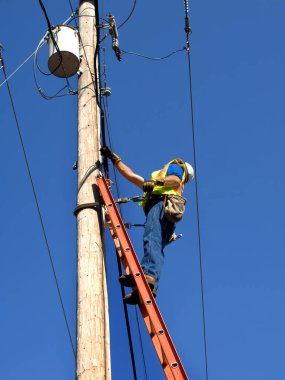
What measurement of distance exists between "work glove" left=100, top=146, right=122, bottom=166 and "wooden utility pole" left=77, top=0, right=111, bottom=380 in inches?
3.0

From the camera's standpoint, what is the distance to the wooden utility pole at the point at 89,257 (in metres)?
4.46

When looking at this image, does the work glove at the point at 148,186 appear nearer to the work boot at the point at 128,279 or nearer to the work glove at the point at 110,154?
the work glove at the point at 110,154

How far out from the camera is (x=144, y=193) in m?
5.86

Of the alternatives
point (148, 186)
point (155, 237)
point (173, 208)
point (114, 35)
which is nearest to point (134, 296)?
point (155, 237)

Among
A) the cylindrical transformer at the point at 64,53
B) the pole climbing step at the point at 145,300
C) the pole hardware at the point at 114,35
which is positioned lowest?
the pole climbing step at the point at 145,300

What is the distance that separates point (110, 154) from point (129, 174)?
0.73 feet

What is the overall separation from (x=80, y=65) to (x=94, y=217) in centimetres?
177

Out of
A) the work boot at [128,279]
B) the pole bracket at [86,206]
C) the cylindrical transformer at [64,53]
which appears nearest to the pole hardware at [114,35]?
the cylindrical transformer at [64,53]

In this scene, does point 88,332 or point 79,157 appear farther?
point 79,157

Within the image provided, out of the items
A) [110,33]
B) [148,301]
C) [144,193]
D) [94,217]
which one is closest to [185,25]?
[110,33]

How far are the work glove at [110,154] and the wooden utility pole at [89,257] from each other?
3.0 inches

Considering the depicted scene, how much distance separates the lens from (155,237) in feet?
17.8

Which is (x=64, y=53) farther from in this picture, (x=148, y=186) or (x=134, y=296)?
(x=134, y=296)

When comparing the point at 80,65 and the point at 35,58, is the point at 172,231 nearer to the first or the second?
the point at 80,65
